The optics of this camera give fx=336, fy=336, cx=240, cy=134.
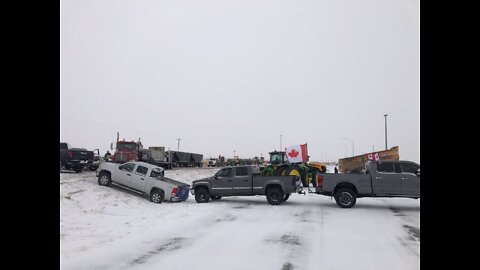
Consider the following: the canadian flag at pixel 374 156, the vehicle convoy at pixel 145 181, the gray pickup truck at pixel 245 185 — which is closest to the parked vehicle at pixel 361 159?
the canadian flag at pixel 374 156

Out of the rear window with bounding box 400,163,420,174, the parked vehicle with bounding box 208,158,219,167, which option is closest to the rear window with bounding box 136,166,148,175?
the rear window with bounding box 400,163,420,174

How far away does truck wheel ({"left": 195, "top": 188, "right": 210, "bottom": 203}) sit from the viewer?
52.7 ft

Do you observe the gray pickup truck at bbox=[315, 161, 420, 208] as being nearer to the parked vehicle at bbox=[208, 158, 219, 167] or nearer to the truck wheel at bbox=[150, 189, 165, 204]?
the truck wheel at bbox=[150, 189, 165, 204]

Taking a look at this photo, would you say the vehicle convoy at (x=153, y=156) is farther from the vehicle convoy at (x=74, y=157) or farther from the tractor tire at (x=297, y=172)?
the tractor tire at (x=297, y=172)

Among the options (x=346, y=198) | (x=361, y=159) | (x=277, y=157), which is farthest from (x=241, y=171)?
(x=361, y=159)

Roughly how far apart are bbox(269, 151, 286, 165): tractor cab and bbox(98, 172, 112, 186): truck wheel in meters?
11.1

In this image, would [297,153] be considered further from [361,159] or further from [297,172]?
[361,159]

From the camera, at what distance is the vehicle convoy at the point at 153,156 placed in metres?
28.0

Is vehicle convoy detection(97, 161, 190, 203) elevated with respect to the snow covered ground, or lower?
elevated

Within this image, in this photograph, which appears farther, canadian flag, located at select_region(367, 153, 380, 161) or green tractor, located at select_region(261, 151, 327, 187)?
canadian flag, located at select_region(367, 153, 380, 161)

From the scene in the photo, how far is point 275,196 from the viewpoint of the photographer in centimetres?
1506

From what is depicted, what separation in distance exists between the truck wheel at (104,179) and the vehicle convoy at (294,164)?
9.31m
